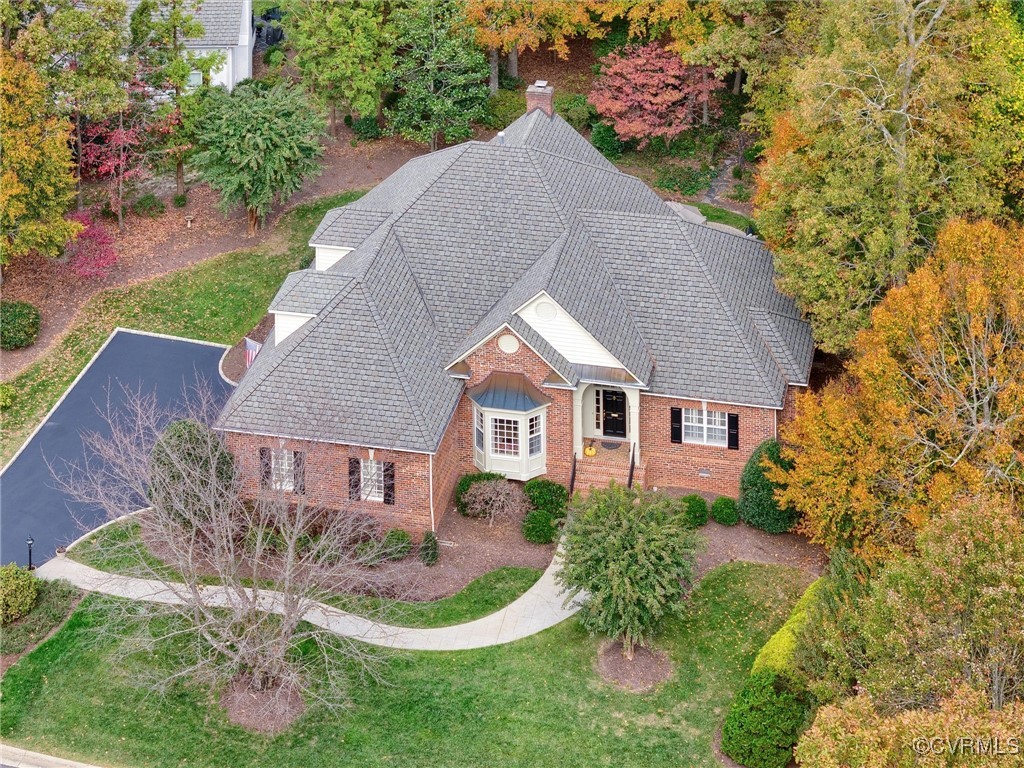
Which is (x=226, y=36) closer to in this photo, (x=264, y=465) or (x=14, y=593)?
(x=264, y=465)

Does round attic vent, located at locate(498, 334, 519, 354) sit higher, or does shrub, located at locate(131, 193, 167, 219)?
shrub, located at locate(131, 193, 167, 219)

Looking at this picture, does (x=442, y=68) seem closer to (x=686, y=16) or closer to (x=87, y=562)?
(x=686, y=16)

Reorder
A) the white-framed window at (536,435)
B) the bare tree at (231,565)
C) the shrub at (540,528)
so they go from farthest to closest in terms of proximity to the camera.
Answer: the white-framed window at (536,435) < the shrub at (540,528) < the bare tree at (231,565)

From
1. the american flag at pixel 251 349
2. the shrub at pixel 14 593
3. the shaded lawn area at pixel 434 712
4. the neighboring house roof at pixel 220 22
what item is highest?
the neighboring house roof at pixel 220 22

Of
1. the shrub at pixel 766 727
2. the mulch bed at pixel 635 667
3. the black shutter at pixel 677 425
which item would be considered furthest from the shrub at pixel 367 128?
the shrub at pixel 766 727

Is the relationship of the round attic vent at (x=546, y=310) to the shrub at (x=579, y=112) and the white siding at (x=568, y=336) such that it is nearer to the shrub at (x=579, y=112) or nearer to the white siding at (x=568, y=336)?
the white siding at (x=568, y=336)

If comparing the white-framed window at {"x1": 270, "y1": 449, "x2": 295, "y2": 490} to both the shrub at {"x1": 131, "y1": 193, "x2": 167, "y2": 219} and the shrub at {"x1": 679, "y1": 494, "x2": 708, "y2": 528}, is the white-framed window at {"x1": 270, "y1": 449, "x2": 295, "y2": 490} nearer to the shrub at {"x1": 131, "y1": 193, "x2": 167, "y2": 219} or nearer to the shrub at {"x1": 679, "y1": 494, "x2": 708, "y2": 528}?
the shrub at {"x1": 679, "y1": 494, "x2": 708, "y2": 528}

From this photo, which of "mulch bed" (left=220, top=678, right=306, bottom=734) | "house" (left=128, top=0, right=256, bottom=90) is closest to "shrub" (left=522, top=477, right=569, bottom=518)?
"mulch bed" (left=220, top=678, right=306, bottom=734)

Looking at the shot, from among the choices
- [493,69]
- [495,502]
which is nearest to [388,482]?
[495,502]
